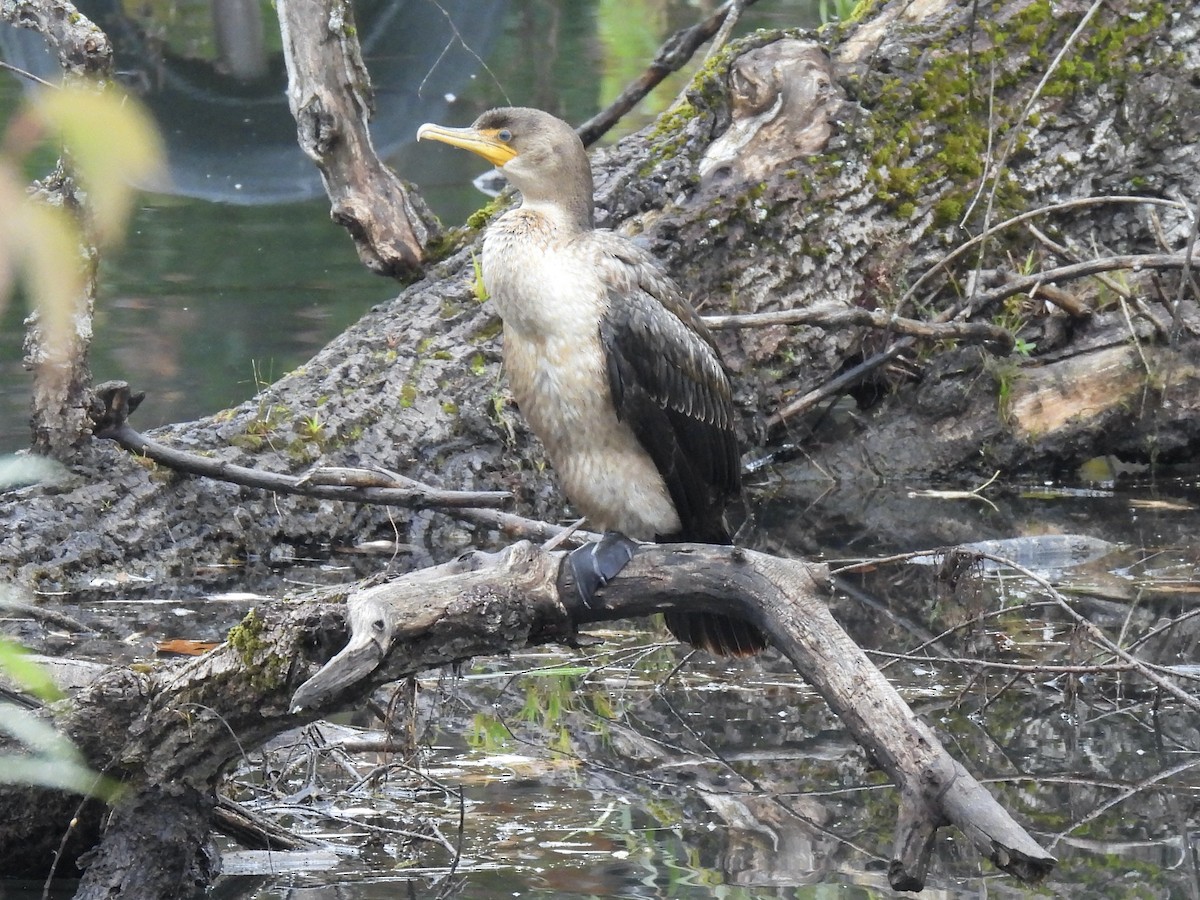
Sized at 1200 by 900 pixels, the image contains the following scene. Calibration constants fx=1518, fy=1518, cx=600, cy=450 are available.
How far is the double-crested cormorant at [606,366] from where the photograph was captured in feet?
10.9

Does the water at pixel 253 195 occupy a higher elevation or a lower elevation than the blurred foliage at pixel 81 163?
lower

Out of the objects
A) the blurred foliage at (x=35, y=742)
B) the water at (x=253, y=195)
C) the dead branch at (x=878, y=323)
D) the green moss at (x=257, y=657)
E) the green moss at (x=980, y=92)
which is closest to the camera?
the blurred foliage at (x=35, y=742)

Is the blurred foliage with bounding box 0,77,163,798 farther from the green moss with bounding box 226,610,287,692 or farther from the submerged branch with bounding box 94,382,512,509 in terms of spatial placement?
the submerged branch with bounding box 94,382,512,509

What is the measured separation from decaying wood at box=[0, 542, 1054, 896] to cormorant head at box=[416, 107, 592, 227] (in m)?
1.04

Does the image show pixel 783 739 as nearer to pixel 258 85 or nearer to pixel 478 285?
pixel 478 285

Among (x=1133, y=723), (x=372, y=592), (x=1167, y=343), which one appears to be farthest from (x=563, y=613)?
(x=1167, y=343)

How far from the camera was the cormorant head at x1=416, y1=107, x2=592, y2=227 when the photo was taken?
358 centimetres

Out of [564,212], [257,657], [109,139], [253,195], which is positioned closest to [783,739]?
[564,212]

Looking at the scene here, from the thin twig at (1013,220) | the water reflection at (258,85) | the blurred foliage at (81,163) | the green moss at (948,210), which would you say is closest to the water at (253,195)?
the water reflection at (258,85)

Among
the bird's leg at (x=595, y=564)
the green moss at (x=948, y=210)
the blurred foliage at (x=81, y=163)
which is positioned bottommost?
the green moss at (x=948, y=210)

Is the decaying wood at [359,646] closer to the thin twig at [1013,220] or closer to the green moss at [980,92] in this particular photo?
the thin twig at [1013,220]

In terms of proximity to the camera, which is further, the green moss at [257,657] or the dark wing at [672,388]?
the dark wing at [672,388]

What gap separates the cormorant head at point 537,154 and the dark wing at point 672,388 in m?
0.20

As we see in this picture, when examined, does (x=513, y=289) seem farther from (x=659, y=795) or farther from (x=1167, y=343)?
(x=1167, y=343)
